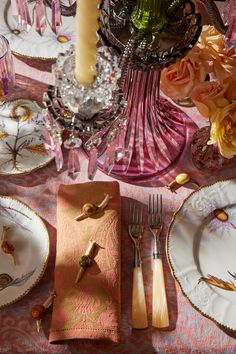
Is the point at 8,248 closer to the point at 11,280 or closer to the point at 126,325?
the point at 11,280

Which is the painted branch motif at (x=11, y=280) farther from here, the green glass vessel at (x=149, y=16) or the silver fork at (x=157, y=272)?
the green glass vessel at (x=149, y=16)

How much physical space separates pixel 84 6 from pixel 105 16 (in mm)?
214

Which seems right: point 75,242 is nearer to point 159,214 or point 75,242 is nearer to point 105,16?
point 159,214

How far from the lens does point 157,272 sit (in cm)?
80

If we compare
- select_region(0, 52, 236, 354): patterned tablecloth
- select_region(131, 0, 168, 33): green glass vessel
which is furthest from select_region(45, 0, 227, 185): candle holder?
select_region(0, 52, 236, 354): patterned tablecloth

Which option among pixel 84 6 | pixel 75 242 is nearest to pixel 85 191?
pixel 75 242

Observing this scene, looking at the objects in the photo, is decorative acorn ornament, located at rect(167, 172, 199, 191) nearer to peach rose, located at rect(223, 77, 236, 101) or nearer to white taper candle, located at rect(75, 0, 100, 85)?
peach rose, located at rect(223, 77, 236, 101)

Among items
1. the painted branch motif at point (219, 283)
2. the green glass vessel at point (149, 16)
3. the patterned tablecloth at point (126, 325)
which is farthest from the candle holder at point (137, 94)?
Answer: the painted branch motif at point (219, 283)

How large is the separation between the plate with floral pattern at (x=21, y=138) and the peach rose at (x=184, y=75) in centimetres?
25

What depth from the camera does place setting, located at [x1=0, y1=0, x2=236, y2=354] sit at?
72 cm

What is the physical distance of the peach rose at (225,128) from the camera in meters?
0.79

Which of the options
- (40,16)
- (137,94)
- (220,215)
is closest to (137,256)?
(220,215)

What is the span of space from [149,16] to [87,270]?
39cm

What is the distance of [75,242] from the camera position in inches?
31.2
